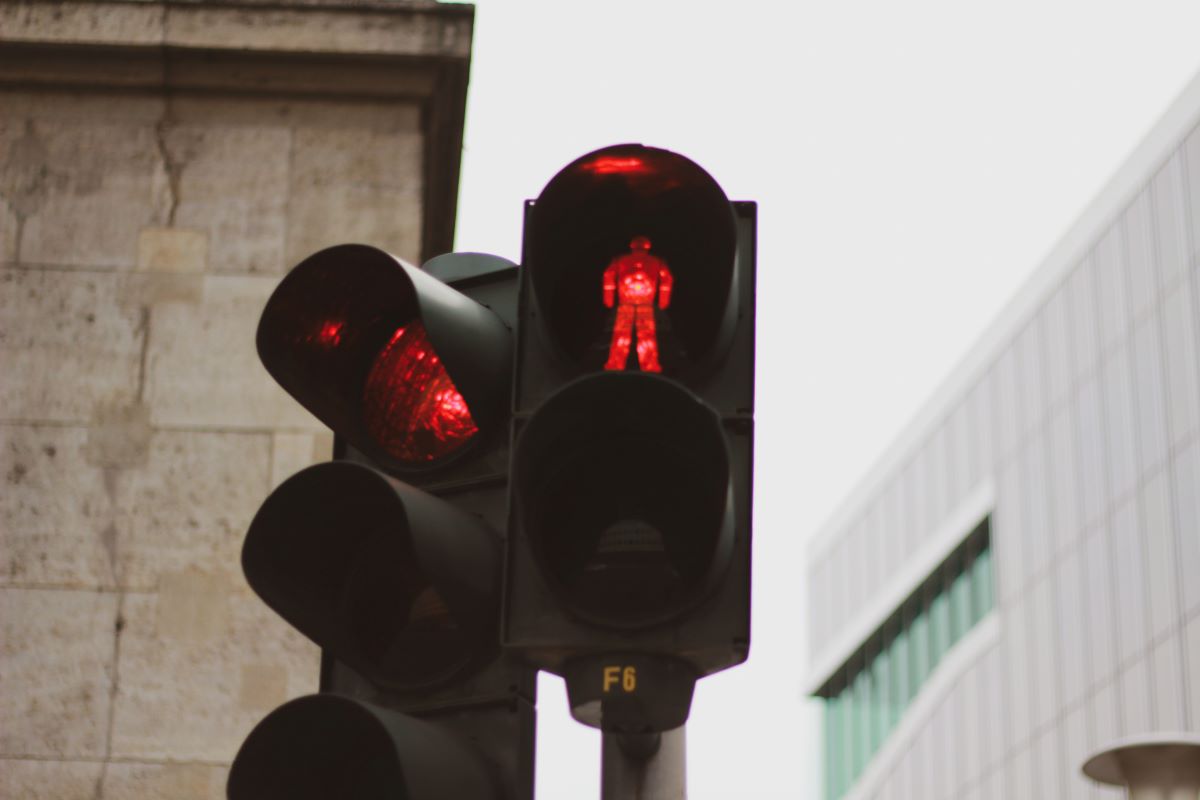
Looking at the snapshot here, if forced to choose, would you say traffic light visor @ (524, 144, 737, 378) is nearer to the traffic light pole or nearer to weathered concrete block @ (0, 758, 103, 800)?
the traffic light pole

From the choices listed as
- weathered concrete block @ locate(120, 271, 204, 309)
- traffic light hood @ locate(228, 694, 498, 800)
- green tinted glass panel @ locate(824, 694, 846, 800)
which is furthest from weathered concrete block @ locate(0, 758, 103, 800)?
green tinted glass panel @ locate(824, 694, 846, 800)

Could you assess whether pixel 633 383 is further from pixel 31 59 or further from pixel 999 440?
pixel 999 440

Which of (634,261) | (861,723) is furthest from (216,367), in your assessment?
(861,723)

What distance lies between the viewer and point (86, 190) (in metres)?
8.52

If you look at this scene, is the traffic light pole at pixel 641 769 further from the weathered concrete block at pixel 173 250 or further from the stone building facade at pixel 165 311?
the weathered concrete block at pixel 173 250

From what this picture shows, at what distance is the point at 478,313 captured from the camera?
3.63m

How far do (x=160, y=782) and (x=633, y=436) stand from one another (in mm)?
4507

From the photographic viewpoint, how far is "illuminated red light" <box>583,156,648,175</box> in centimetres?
363

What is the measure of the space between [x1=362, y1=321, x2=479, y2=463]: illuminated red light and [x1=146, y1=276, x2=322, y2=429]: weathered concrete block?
4207 millimetres

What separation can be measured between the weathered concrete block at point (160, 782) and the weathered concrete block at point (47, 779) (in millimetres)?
46

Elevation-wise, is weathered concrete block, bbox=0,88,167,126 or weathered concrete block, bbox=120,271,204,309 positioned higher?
weathered concrete block, bbox=0,88,167,126

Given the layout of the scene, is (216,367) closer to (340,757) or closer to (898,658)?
(340,757)

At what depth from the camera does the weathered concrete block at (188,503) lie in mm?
7781

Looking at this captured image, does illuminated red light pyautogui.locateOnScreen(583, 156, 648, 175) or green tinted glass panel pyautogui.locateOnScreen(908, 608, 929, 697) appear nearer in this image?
illuminated red light pyautogui.locateOnScreen(583, 156, 648, 175)
